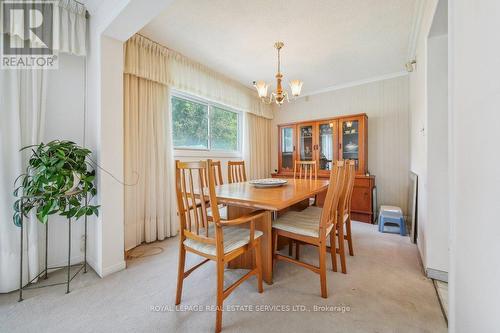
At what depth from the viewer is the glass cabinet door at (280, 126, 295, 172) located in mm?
4143

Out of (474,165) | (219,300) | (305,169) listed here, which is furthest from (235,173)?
(474,165)

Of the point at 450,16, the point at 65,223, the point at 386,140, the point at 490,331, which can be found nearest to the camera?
the point at 490,331

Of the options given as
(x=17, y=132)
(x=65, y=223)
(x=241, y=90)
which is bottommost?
(x=65, y=223)

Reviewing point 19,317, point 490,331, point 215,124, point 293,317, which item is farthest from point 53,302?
point 215,124

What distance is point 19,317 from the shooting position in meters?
1.30

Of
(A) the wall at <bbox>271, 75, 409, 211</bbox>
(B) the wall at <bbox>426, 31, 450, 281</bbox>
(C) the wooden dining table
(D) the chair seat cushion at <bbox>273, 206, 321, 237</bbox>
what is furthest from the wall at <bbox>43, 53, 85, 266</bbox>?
(A) the wall at <bbox>271, 75, 409, 211</bbox>

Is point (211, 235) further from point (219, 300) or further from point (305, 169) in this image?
point (305, 169)

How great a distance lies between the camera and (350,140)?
11.5ft

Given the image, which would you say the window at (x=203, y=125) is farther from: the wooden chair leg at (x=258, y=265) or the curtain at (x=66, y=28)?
the wooden chair leg at (x=258, y=265)

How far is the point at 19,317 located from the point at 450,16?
3.06 m

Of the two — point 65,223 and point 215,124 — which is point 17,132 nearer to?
point 65,223

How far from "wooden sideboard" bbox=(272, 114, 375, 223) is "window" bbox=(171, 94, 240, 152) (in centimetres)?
106

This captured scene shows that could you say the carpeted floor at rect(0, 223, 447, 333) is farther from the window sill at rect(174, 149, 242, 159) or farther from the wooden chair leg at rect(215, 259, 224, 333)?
the window sill at rect(174, 149, 242, 159)

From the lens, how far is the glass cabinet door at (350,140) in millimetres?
3426
